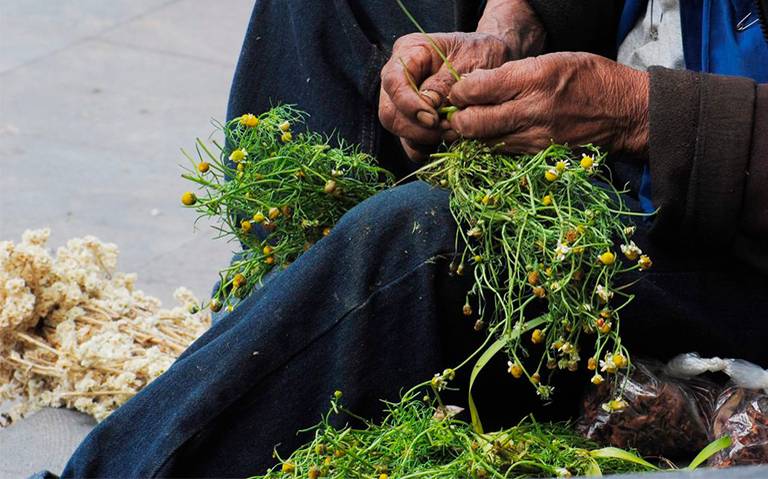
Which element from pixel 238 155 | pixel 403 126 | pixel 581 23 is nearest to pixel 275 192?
pixel 238 155

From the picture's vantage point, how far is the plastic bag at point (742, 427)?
5.18 feet

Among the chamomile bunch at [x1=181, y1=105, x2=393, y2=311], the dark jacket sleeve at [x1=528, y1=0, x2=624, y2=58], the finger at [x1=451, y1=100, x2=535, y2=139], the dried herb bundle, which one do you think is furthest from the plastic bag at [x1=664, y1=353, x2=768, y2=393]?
the dried herb bundle

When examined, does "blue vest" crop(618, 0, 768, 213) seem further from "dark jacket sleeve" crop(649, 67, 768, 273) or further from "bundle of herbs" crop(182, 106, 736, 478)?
"bundle of herbs" crop(182, 106, 736, 478)

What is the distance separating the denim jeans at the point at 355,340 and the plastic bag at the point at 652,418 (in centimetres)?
8

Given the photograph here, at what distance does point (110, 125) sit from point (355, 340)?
9.77 feet

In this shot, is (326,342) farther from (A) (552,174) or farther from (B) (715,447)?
(B) (715,447)

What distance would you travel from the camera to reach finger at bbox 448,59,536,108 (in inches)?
64.1

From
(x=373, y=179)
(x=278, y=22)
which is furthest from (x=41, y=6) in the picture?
(x=373, y=179)

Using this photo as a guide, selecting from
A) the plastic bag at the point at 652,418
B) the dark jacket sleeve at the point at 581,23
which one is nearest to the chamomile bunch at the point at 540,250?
the plastic bag at the point at 652,418

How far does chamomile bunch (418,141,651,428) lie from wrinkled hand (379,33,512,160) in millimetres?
91

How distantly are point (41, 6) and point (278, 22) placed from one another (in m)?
3.78

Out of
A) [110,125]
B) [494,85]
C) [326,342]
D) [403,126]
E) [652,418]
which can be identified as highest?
[494,85]

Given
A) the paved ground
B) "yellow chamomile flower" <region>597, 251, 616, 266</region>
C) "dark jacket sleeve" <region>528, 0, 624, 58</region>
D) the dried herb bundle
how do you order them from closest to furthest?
"yellow chamomile flower" <region>597, 251, 616, 266</region>, "dark jacket sleeve" <region>528, 0, 624, 58</region>, the dried herb bundle, the paved ground

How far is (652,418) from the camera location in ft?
5.47
